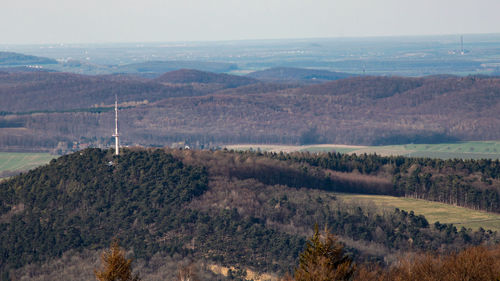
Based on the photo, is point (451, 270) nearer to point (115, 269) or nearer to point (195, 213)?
point (115, 269)

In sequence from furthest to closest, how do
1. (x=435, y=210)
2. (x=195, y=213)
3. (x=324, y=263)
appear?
(x=435, y=210), (x=195, y=213), (x=324, y=263)

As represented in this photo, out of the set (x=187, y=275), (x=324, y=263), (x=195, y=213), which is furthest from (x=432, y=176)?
(x=324, y=263)

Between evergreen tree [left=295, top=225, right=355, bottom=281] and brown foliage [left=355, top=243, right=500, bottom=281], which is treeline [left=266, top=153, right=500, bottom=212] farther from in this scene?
evergreen tree [left=295, top=225, right=355, bottom=281]

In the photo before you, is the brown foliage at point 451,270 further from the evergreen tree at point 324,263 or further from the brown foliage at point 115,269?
the brown foliage at point 115,269

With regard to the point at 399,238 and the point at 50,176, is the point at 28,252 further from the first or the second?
the point at 399,238

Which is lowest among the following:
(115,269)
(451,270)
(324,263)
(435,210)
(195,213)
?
(435,210)

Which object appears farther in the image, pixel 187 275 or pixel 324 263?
pixel 187 275

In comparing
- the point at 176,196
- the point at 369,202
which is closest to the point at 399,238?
the point at 369,202
